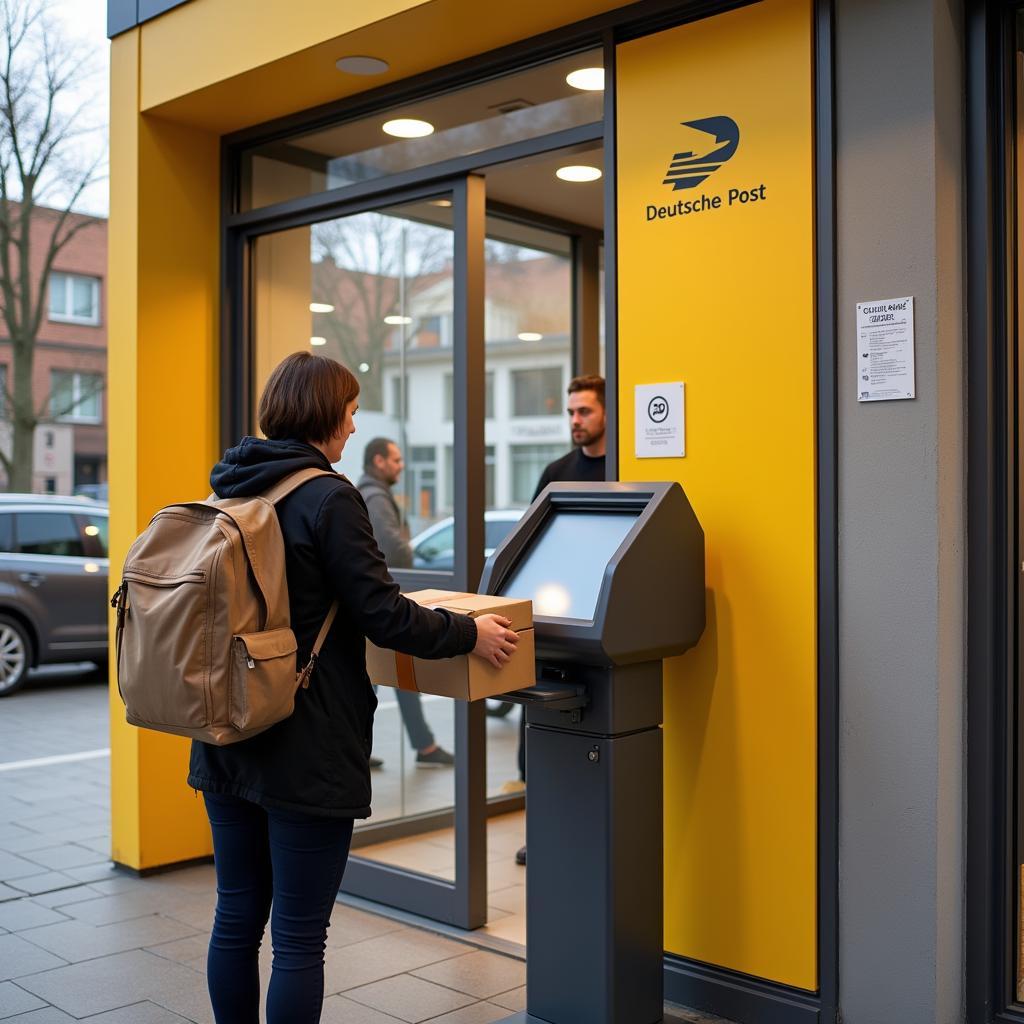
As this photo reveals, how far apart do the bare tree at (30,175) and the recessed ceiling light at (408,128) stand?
837 cm

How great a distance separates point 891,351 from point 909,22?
0.80 m

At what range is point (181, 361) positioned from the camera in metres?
4.86

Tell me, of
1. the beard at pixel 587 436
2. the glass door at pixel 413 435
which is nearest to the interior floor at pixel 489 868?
the glass door at pixel 413 435

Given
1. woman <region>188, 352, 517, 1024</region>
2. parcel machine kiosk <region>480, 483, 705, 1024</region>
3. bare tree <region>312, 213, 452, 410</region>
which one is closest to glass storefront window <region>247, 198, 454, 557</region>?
bare tree <region>312, 213, 452, 410</region>

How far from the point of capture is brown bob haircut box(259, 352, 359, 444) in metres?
2.57

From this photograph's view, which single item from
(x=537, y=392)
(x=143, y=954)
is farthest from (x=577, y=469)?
(x=537, y=392)

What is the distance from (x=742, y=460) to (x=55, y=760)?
202 inches

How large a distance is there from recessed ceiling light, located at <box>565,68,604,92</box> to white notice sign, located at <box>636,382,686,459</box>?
971 millimetres

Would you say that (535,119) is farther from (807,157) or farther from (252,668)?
(252,668)

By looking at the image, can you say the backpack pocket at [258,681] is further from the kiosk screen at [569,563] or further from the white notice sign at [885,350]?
the white notice sign at [885,350]

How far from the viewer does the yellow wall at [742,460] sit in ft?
10.3

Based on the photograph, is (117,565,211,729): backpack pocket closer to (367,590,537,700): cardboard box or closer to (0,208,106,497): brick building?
(367,590,537,700): cardboard box

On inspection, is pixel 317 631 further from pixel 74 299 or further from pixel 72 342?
pixel 74 299

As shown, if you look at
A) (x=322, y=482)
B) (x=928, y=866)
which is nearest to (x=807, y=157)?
(x=322, y=482)
